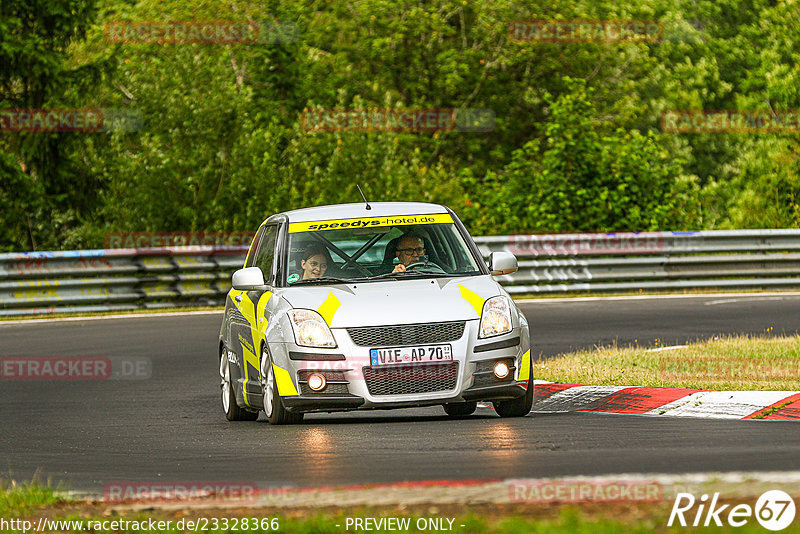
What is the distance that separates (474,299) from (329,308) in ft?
3.33

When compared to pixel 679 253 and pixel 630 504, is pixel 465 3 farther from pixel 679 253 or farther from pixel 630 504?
pixel 630 504

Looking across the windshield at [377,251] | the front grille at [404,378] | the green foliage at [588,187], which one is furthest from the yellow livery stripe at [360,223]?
the green foliage at [588,187]

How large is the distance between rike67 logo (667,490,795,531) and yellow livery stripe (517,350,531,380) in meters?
4.11

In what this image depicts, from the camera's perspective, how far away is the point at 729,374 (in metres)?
12.4

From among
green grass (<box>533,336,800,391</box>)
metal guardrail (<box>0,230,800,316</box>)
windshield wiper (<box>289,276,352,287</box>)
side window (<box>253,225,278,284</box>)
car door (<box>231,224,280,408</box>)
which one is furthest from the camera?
metal guardrail (<box>0,230,800,316</box>)

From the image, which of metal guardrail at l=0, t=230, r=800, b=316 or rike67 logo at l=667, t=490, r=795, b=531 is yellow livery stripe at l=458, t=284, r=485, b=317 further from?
metal guardrail at l=0, t=230, r=800, b=316

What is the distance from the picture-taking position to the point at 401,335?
9.84 meters

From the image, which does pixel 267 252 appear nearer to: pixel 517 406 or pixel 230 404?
pixel 230 404

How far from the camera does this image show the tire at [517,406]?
10406mm

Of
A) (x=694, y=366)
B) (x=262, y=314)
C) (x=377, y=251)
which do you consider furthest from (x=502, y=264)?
(x=694, y=366)

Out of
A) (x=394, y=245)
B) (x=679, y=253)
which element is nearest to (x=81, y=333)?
(x=394, y=245)

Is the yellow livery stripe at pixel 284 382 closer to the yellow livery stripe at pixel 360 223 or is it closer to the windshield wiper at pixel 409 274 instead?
the windshield wiper at pixel 409 274

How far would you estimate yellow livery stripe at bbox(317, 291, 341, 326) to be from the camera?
32.7 feet

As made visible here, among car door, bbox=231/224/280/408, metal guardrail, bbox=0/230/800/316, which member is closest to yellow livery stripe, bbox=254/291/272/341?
car door, bbox=231/224/280/408
